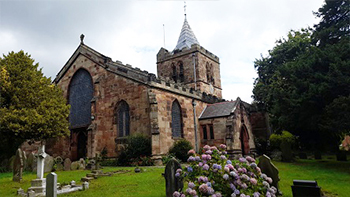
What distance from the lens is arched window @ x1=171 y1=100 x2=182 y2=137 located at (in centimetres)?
2188

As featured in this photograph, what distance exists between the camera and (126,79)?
2167 centimetres

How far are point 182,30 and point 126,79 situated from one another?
25125mm

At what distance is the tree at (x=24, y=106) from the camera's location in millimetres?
17459

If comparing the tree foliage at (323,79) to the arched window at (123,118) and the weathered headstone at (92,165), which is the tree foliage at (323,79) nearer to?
the arched window at (123,118)

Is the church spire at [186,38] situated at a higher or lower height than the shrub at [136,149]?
higher

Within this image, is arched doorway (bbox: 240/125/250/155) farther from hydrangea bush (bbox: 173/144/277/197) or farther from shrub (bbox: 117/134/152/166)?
hydrangea bush (bbox: 173/144/277/197)

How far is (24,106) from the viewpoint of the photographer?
61.8 ft

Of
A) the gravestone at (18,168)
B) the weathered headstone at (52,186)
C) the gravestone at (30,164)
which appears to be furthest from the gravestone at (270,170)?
the gravestone at (30,164)

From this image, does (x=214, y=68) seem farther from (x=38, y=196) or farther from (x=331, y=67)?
(x=38, y=196)

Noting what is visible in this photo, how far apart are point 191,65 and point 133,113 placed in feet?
60.6

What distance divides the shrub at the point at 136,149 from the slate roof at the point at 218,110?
25.0ft

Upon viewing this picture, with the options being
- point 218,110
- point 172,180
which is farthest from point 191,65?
point 172,180

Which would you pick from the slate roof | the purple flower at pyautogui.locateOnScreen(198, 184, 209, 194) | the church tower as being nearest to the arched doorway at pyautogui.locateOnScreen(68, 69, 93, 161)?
the slate roof

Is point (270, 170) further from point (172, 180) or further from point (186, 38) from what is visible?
point (186, 38)
